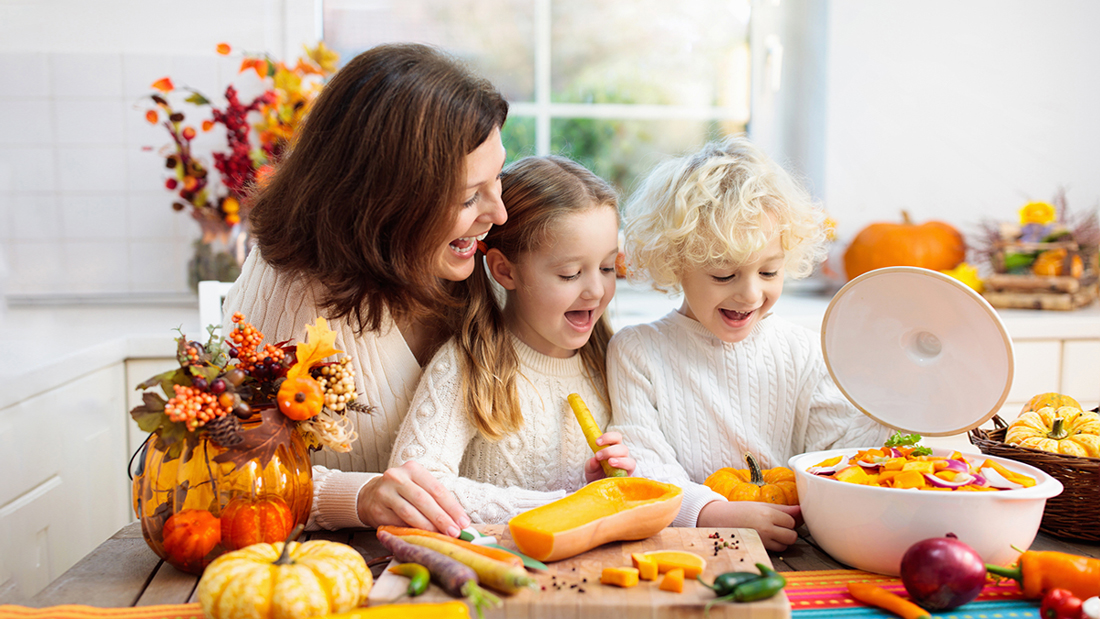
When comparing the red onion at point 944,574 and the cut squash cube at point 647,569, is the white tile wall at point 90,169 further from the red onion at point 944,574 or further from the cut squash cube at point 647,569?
the red onion at point 944,574

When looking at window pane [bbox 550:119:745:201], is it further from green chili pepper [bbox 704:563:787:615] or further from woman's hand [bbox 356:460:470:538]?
green chili pepper [bbox 704:563:787:615]

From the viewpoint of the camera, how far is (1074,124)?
8.60ft

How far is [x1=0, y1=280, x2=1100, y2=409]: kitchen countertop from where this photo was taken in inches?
61.2

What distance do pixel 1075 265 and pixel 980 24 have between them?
2.94 ft

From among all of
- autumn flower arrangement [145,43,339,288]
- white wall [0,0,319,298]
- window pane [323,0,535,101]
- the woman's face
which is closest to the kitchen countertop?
white wall [0,0,319,298]

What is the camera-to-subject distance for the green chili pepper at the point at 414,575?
741 millimetres

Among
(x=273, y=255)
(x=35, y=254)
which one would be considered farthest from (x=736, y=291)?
(x=35, y=254)

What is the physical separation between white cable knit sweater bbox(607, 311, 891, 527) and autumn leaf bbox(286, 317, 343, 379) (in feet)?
1.74

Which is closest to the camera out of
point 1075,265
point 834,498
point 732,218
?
point 834,498

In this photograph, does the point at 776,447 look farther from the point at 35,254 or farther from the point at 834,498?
the point at 35,254

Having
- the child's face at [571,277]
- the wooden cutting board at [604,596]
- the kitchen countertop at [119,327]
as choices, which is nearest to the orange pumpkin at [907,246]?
the kitchen countertop at [119,327]

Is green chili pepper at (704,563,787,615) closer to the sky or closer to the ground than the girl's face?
closer to the ground

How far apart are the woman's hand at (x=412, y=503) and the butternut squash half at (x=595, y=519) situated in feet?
0.35

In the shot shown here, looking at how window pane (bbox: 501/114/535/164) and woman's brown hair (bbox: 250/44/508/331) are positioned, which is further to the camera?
window pane (bbox: 501/114/535/164)
